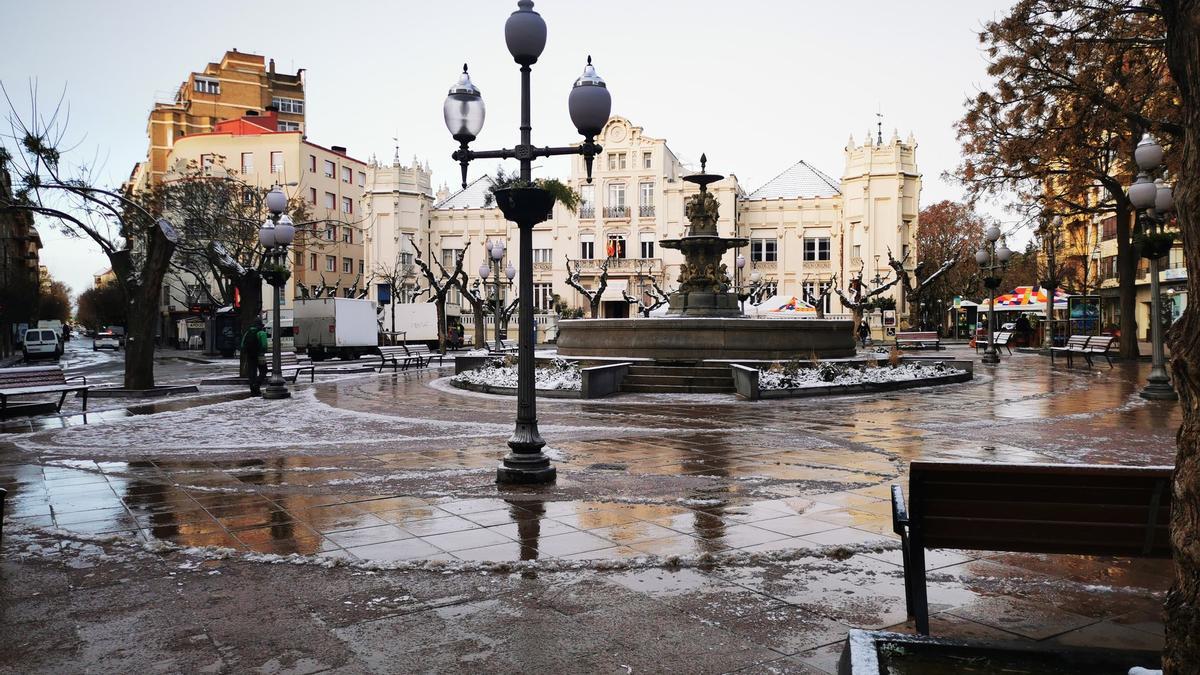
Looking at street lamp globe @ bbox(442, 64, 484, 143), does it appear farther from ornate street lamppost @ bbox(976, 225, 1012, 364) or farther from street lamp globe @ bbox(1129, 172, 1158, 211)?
ornate street lamppost @ bbox(976, 225, 1012, 364)

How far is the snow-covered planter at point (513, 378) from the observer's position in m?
17.5

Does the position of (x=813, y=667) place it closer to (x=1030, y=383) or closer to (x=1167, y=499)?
(x=1167, y=499)

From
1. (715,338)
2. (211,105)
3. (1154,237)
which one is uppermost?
(211,105)

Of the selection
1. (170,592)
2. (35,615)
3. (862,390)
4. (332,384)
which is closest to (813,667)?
(170,592)

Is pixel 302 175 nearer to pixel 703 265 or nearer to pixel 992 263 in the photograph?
pixel 703 265

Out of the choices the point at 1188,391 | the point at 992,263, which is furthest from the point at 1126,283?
the point at 1188,391

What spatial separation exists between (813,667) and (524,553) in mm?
2274

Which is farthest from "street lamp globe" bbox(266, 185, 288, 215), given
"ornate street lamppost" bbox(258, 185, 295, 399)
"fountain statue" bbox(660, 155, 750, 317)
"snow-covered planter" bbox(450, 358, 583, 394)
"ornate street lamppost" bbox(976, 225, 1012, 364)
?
"ornate street lamppost" bbox(976, 225, 1012, 364)

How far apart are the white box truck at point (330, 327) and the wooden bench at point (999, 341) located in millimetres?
27678

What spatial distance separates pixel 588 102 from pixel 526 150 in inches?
32.4

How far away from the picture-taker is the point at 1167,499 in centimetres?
356

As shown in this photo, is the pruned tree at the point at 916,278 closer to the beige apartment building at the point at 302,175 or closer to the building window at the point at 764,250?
the building window at the point at 764,250

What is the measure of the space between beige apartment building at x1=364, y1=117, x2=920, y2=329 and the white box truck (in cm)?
2431

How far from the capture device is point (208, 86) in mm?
73938
